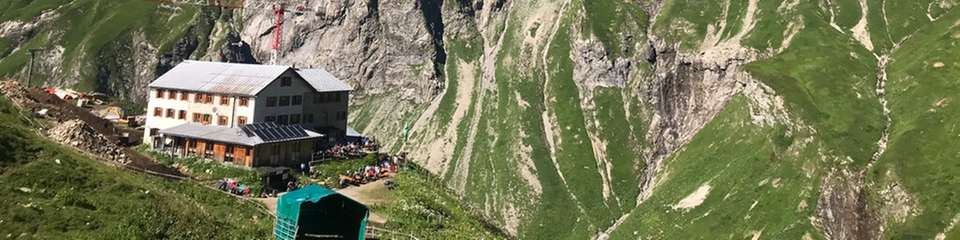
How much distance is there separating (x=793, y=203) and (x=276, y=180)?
119 m

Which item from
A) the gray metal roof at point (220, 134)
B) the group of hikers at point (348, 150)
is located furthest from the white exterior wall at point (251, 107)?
the group of hikers at point (348, 150)

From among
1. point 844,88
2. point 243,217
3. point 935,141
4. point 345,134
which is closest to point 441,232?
point 243,217

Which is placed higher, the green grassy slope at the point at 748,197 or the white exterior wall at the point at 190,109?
the white exterior wall at the point at 190,109

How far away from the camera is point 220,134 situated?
3703 inches

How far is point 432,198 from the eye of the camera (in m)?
89.9

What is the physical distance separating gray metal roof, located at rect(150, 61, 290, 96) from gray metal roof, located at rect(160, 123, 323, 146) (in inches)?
271

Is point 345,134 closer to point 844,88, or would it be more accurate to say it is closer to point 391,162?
point 391,162

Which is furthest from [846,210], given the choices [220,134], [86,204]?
[86,204]

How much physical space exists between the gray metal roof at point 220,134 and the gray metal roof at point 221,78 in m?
6.88

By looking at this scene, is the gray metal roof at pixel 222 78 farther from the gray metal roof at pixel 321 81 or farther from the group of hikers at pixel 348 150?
the group of hikers at pixel 348 150

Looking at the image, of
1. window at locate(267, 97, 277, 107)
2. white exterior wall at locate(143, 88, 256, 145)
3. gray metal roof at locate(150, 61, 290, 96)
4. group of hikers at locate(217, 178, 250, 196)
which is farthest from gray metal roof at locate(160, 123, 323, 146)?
group of hikers at locate(217, 178, 250, 196)

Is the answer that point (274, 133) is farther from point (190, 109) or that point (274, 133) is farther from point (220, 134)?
point (190, 109)

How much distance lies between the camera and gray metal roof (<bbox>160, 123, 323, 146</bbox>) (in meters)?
90.8

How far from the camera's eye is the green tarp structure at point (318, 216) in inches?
1983
